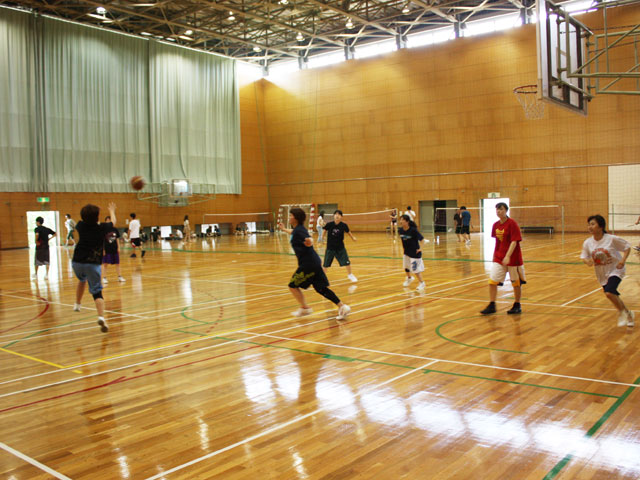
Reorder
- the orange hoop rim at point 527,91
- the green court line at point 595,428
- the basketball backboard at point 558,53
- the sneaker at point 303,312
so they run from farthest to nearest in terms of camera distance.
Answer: the orange hoop rim at point 527,91 < the basketball backboard at point 558,53 < the sneaker at point 303,312 < the green court line at point 595,428

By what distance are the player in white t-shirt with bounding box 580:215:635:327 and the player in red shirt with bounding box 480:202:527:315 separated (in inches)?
45.8

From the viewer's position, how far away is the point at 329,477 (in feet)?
12.0

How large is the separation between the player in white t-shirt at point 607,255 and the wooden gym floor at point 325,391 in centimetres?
67

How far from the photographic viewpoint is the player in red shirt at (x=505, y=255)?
340 inches

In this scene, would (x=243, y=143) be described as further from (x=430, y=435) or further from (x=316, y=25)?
(x=430, y=435)

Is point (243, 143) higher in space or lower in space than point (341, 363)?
higher

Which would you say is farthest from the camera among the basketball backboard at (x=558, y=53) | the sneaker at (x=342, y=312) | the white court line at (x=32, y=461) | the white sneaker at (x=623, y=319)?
the basketball backboard at (x=558, y=53)

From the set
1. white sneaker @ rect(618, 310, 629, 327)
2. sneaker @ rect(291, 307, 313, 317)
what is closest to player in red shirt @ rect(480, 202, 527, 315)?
white sneaker @ rect(618, 310, 629, 327)

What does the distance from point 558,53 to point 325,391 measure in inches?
376

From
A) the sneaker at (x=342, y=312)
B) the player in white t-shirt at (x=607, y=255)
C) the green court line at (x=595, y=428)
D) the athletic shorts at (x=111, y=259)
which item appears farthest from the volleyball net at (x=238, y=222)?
the green court line at (x=595, y=428)

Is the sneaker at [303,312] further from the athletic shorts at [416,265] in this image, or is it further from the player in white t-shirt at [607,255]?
the player in white t-shirt at [607,255]

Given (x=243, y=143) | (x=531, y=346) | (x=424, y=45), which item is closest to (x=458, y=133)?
(x=424, y=45)

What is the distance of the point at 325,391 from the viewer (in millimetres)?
5441

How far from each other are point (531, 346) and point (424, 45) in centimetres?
3397
